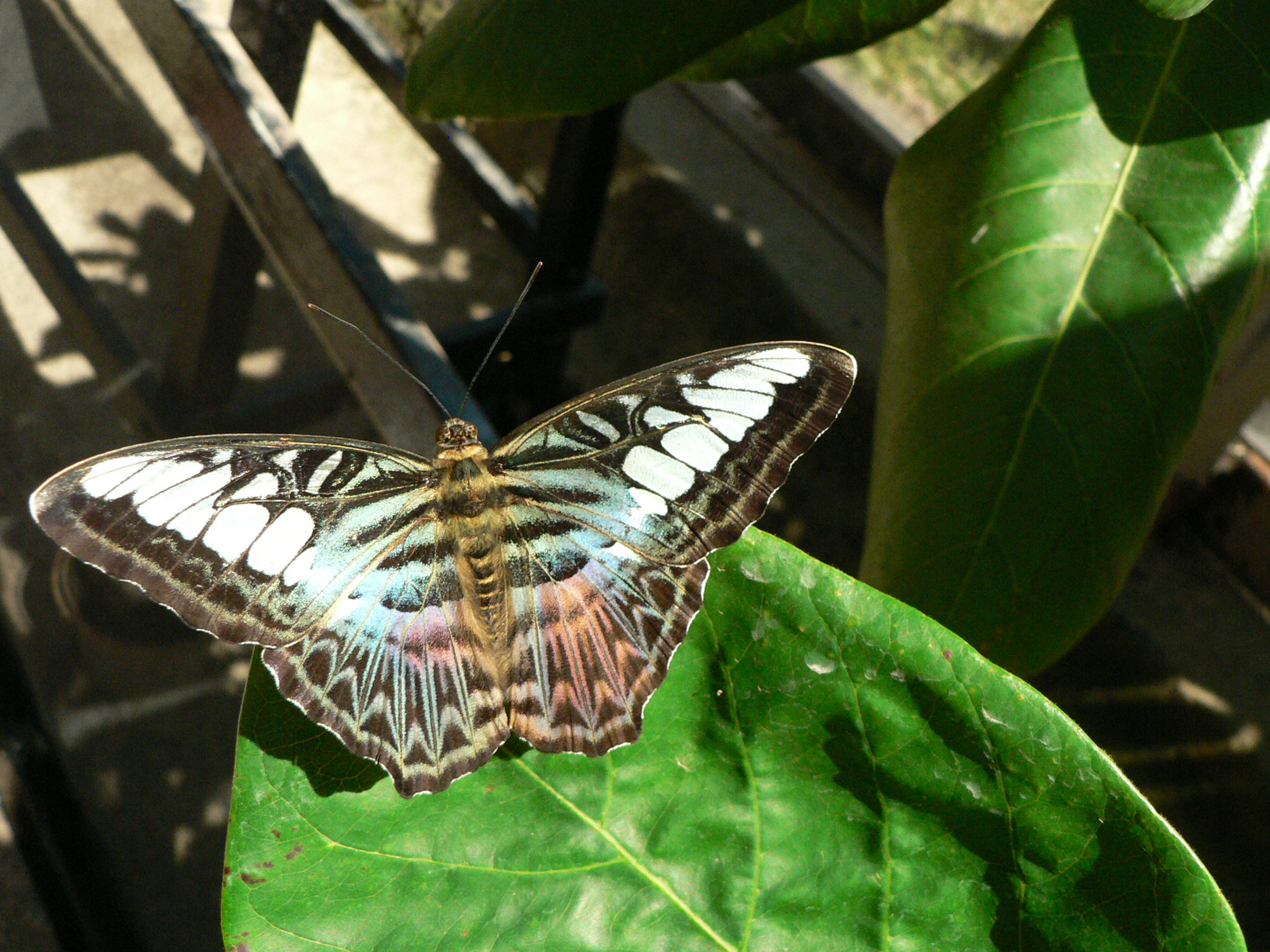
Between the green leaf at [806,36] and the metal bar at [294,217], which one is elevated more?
the green leaf at [806,36]

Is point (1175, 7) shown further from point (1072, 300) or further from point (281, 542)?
point (281, 542)

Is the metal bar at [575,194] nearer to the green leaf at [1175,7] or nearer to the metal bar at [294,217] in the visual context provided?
the metal bar at [294,217]

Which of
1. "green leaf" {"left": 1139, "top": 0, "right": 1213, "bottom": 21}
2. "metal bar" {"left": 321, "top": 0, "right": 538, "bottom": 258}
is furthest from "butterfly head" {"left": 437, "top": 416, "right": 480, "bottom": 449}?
"metal bar" {"left": 321, "top": 0, "right": 538, "bottom": 258}

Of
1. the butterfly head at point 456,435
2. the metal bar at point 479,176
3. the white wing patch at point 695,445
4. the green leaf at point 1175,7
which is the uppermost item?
the green leaf at point 1175,7

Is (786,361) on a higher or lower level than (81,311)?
higher

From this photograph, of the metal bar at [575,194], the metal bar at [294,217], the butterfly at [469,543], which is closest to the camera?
the butterfly at [469,543]

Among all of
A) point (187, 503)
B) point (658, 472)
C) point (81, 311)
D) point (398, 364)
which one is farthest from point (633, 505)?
point (81, 311)

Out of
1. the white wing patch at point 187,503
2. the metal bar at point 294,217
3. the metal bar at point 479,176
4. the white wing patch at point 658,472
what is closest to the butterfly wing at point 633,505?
the white wing patch at point 658,472

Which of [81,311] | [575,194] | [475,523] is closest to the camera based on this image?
[475,523]
